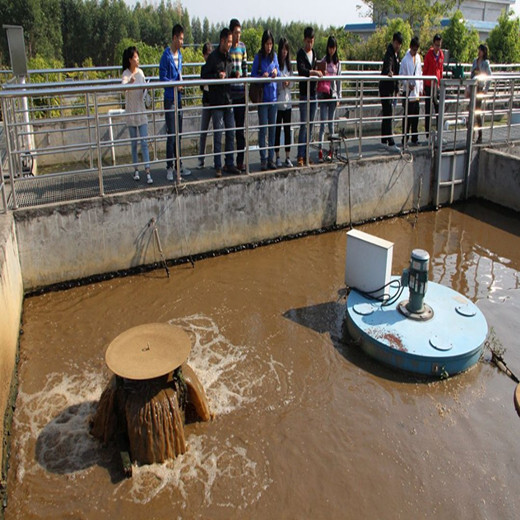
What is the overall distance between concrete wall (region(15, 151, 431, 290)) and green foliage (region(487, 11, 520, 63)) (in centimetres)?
2281

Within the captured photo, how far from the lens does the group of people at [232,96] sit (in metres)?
7.75

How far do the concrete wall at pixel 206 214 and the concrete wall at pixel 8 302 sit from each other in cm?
35

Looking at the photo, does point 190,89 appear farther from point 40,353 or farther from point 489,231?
point 40,353

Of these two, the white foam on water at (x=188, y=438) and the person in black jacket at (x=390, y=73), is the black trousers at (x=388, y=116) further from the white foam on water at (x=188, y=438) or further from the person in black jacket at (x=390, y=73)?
the white foam on water at (x=188, y=438)

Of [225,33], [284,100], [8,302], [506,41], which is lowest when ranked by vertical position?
[8,302]

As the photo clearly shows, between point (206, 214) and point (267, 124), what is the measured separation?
1.71 m

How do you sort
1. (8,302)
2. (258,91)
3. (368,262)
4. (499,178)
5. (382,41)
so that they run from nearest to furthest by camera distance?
(8,302), (368,262), (258,91), (499,178), (382,41)

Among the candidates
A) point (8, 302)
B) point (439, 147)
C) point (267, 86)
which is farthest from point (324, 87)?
point (8, 302)

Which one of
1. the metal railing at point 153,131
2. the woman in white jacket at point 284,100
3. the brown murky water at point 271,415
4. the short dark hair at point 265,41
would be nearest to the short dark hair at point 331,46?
the metal railing at point 153,131

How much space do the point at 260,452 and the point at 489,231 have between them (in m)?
6.18

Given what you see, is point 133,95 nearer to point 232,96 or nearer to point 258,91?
point 232,96

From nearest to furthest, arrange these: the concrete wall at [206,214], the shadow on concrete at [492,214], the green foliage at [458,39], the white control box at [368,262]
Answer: the white control box at [368,262]
the concrete wall at [206,214]
the shadow on concrete at [492,214]
the green foliage at [458,39]

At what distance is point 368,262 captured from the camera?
6.34 m

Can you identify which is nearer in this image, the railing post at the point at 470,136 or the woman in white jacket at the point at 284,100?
the woman in white jacket at the point at 284,100
